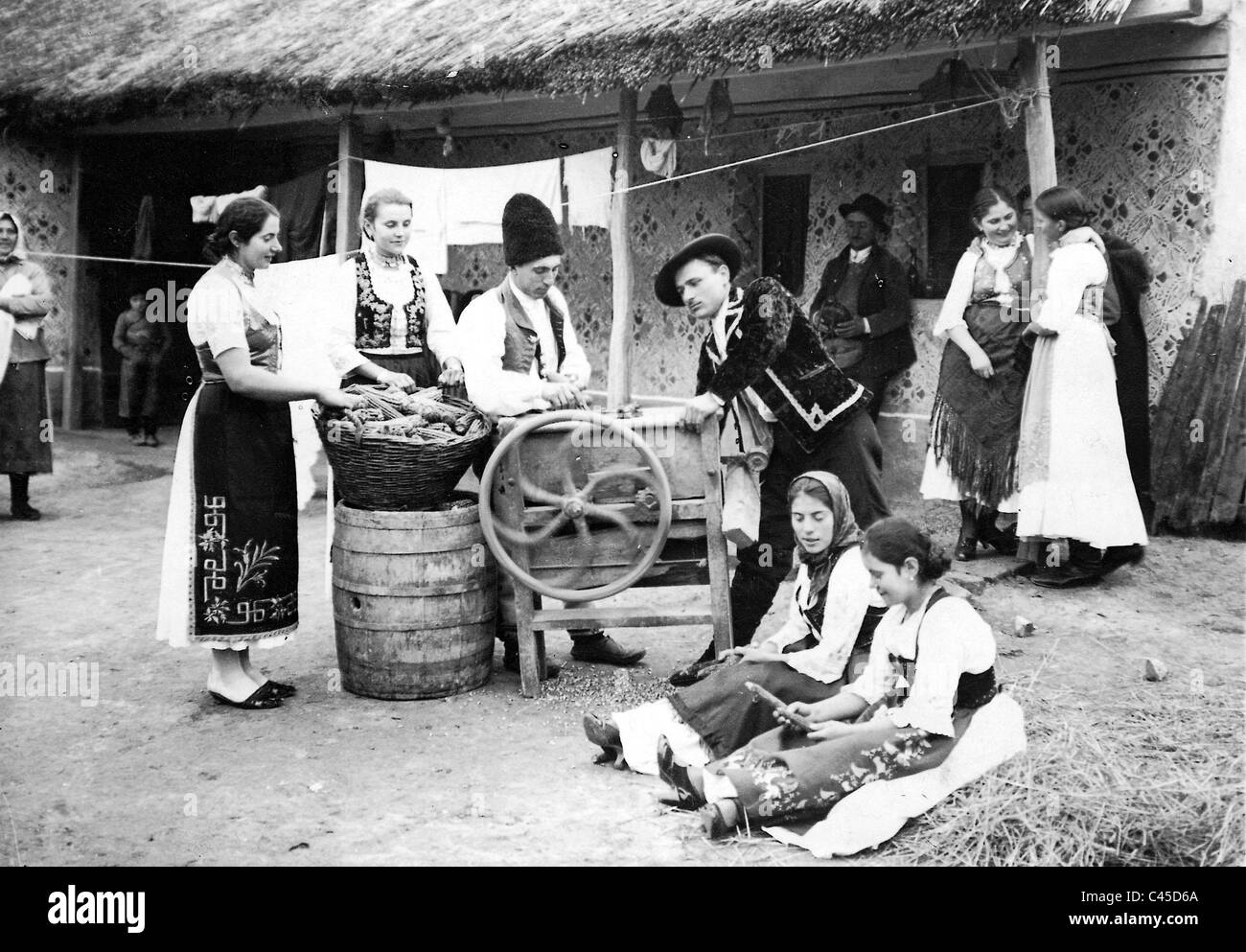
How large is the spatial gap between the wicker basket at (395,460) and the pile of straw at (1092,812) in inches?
83.3

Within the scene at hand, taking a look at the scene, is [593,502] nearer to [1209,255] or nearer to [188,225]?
[1209,255]

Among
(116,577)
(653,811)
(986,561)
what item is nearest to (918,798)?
(653,811)

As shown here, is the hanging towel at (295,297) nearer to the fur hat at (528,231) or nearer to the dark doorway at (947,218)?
the fur hat at (528,231)

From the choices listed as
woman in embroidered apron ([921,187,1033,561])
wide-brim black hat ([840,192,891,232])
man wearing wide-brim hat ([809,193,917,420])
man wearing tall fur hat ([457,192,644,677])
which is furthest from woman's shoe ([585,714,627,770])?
wide-brim black hat ([840,192,891,232])

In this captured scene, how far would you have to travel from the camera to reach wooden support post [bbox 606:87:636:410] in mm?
8789

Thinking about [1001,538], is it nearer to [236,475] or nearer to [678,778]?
[678,778]

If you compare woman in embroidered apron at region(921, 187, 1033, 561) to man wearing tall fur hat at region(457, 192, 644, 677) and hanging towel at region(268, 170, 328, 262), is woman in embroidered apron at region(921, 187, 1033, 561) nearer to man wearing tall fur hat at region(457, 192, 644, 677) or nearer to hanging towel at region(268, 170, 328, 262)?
man wearing tall fur hat at region(457, 192, 644, 677)

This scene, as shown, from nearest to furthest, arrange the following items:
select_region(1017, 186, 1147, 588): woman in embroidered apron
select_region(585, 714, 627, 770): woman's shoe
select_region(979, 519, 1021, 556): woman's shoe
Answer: select_region(585, 714, 627, 770): woman's shoe < select_region(1017, 186, 1147, 588): woman in embroidered apron < select_region(979, 519, 1021, 556): woman's shoe

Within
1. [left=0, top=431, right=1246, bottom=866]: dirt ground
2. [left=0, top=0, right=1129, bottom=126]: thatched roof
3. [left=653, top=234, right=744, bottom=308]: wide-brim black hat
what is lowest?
[left=0, top=431, right=1246, bottom=866]: dirt ground

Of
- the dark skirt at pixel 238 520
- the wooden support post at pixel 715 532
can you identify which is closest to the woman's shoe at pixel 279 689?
the dark skirt at pixel 238 520

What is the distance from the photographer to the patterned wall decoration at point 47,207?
11773mm

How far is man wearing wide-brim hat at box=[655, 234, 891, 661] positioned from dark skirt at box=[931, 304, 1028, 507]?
7.12 feet

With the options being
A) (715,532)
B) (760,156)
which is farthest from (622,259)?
(715,532)

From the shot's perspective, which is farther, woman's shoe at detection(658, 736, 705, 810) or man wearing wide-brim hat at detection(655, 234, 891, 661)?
man wearing wide-brim hat at detection(655, 234, 891, 661)
